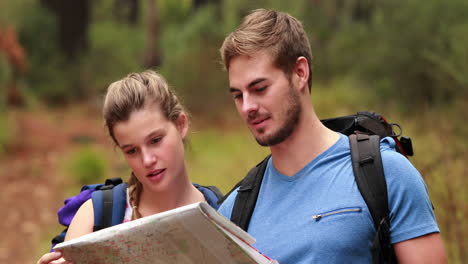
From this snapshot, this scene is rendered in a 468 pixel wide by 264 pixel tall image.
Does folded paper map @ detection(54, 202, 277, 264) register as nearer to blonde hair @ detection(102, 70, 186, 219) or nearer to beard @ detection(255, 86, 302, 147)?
beard @ detection(255, 86, 302, 147)

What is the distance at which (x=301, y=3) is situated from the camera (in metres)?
16.5

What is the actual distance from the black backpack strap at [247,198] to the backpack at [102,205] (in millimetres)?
349

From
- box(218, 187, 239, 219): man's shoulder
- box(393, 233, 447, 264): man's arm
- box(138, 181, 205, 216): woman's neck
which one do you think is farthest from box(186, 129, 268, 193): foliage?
box(393, 233, 447, 264): man's arm

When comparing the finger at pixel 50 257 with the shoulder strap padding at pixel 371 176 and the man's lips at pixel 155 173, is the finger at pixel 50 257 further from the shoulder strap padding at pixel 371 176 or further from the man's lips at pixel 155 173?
the shoulder strap padding at pixel 371 176

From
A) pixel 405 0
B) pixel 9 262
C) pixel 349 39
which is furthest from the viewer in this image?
pixel 349 39

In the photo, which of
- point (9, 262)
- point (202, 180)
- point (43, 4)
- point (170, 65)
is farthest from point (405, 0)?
point (43, 4)

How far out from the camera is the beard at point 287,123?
2389 mm

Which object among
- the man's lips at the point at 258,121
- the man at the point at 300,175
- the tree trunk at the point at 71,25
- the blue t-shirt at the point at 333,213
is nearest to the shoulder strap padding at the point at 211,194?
the man at the point at 300,175

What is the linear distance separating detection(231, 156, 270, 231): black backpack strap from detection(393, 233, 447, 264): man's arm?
581 millimetres

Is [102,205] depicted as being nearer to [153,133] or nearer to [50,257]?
[153,133]

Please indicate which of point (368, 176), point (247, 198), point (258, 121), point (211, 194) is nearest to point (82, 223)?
point (211, 194)

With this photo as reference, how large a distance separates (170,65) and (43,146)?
3.29 metres

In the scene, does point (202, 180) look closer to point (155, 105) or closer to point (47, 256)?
point (155, 105)

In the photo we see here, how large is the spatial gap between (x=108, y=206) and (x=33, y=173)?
28.0 ft
